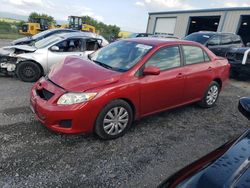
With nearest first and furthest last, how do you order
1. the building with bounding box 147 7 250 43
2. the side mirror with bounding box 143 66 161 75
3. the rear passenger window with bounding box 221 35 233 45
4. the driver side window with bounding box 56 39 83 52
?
the side mirror with bounding box 143 66 161 75
the driver side window with bounding box 56 39 83 52
the rear passenger window with bounding box 221 35 233 45
the building with bounding box 147 7 250 43

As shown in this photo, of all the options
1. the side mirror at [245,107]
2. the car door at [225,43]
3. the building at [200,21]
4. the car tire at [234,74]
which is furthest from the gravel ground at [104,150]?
the building at [200,21]

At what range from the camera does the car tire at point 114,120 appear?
3.47 meters

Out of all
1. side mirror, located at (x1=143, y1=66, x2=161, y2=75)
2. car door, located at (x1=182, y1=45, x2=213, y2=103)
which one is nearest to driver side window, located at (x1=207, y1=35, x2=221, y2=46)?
car door, located at (x1=182, y1=45, x2=213, y2=103)

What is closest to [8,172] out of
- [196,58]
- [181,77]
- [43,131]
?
[43,131]

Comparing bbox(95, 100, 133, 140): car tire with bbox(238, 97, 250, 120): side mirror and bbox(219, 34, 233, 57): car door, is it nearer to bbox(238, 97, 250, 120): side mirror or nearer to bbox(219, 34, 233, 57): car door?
bbox(238, 97, 250, 120): side mirror

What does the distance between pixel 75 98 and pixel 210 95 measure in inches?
134

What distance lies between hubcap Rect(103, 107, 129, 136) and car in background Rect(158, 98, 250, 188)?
192cm

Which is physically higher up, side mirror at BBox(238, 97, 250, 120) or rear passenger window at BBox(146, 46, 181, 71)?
rear passenger window at BBox(146, 46, 181, 71)

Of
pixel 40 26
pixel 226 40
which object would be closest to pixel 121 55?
pixel 226 40

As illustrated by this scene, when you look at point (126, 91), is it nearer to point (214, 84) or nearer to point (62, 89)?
point (62, 89)

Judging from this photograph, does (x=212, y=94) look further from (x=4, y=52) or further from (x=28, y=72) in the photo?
(x=4, y=52)

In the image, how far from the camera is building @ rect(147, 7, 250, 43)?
62.8 ft

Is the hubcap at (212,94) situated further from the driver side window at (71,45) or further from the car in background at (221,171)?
the driver side window at (71,45)

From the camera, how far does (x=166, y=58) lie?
165 inches
